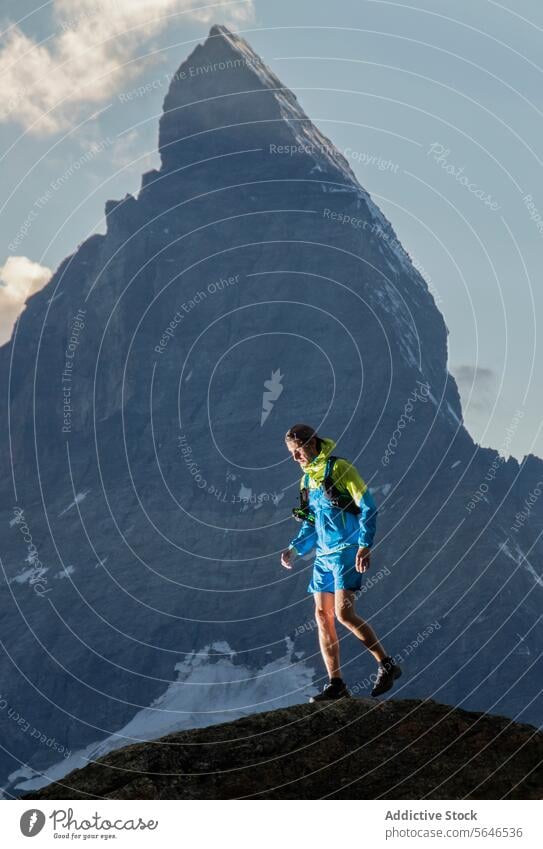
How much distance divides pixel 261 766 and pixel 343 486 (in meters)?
4.78

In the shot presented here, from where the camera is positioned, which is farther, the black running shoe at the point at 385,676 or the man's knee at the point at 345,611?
the black running shoe at the point at 385,676

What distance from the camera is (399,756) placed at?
1578 cm

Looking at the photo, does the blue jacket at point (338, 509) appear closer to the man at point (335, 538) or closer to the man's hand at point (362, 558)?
the man at point (335, 538)

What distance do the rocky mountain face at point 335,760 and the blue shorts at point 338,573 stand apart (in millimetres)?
2012

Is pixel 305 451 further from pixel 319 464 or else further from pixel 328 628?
pixel 328 628

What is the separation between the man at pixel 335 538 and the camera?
17062 mm

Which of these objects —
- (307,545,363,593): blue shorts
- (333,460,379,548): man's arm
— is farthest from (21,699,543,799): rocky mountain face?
(333,460,379,548): man's arm

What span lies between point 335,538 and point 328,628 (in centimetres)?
166

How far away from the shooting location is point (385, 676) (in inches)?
685

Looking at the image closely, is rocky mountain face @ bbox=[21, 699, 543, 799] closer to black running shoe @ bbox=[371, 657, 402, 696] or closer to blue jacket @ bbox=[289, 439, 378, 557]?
black running shoe @ bbox=[371, 657, 402, 696]

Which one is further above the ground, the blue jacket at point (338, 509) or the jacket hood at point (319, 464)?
the jacket hood at point (319, 464)

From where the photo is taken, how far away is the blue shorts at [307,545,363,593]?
17.2 meters

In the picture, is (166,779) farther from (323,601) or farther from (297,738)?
(323,601)

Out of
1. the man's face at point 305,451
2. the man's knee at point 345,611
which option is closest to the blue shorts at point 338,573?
the man's knee at point 345,611
